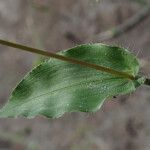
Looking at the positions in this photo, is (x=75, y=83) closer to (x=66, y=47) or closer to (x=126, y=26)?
(x=126, y=26)

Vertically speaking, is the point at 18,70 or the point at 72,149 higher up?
the point at 18,70

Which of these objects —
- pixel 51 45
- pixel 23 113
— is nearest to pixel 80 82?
pixel 23 113

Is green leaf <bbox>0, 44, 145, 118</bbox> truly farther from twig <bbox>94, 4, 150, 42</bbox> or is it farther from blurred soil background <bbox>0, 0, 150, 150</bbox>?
twig <bbox>94, 4, 150, 42</bbox>

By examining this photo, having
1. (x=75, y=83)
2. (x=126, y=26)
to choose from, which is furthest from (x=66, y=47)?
(x=75, y=83)

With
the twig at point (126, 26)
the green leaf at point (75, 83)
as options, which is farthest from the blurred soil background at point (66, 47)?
the green leaf at point (75, 83)

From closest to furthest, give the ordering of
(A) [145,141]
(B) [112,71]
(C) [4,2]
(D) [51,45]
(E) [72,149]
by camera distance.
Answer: (B) [112,71] → (A) [145,141] → (E) [72,149] → (D) [51,45] → (C) [4,2]

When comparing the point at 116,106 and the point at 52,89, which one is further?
the point at 116,106

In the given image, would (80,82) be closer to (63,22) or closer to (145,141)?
(145,141)
